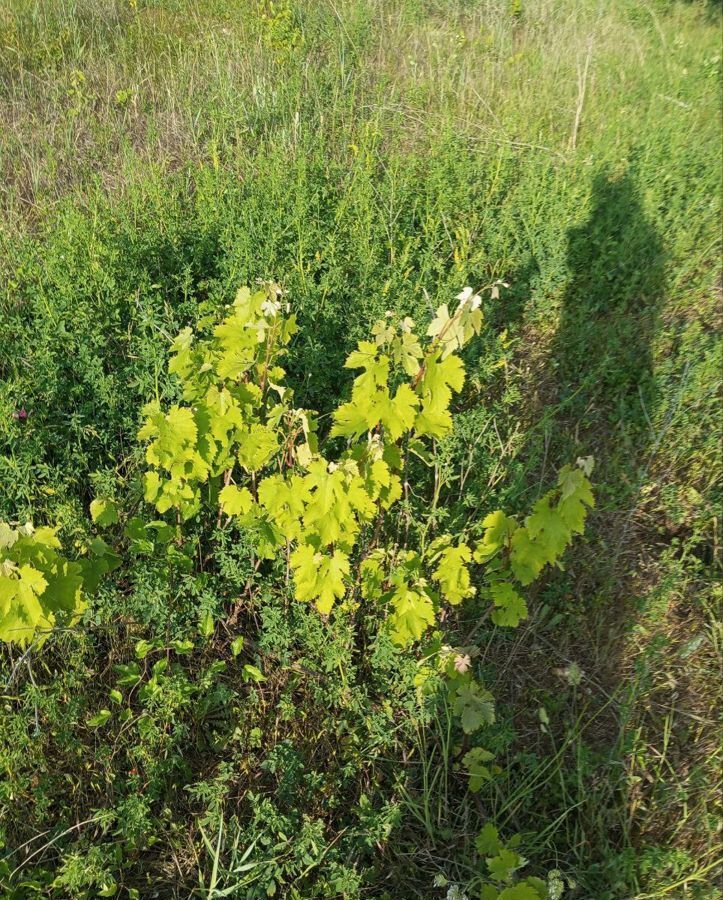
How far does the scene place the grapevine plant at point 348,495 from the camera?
6.44 feet

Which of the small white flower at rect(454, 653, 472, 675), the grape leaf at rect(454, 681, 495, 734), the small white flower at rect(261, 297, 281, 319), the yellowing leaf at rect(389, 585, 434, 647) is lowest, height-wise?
the grape leaf at rect(454, 681, 495, 734)

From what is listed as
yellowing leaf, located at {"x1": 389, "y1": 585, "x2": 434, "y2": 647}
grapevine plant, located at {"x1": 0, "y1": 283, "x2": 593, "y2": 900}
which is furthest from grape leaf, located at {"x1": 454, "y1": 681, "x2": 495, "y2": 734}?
yellowing leaf, located at {"x1": 389, "y1": 585, "x2": 434, "y2": 647}

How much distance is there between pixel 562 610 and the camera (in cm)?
273


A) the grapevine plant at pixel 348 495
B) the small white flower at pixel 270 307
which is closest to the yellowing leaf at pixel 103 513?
the grapevine plant at pixel 348 495

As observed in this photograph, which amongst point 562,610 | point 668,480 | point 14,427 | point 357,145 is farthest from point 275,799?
point 357,145

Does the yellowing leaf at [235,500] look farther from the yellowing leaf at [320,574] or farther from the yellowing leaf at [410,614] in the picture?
the yellowing leaf at [410,614]

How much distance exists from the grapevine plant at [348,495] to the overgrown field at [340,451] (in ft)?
0.28

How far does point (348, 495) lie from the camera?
195cm

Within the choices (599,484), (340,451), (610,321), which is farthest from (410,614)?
(610,321)

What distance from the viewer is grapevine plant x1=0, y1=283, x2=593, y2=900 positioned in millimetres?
1964

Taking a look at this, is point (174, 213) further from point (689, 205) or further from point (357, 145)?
point (689, 205)

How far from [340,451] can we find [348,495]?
38.4 inches

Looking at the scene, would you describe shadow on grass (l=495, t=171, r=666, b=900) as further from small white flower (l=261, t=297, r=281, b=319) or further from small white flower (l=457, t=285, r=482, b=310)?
small white flower (l=261, t=297, r=281, b=319)

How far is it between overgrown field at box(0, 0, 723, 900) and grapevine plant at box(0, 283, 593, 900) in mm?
84
